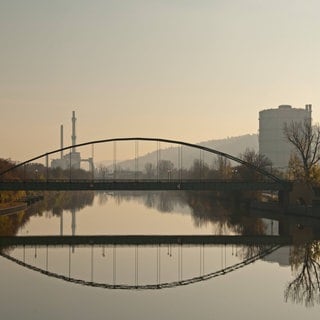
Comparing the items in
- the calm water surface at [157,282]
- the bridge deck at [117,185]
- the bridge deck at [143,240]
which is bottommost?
the calm water surface at [157,282]

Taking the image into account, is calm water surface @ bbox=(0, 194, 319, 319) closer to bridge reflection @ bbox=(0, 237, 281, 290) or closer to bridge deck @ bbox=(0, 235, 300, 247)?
bridge reflection @ bbox=(0, 237, 281, 290)

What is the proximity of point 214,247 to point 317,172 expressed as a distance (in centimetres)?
3725

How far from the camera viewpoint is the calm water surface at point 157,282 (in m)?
24.2

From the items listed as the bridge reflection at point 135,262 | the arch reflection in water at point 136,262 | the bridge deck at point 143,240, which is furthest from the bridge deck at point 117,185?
the arch reflection in water at point 136,262

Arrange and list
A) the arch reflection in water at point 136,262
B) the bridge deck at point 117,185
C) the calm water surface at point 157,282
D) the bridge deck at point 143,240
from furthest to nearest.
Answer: the bridge deck at point 117,185
the bridge deck at point 143,240
the arch reflection in water at point 136,262
the calm water surface at point 157,282

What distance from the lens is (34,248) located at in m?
46.3

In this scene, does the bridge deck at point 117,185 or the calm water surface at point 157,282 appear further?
the bridge deck at point 117,185

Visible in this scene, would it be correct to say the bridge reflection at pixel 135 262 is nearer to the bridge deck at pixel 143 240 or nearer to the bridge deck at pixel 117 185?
the bridge deck at pixel 143 240

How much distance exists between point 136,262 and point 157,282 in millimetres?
8043

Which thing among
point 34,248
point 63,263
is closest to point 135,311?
point 63,263

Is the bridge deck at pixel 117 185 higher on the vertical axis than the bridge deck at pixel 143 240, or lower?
higher

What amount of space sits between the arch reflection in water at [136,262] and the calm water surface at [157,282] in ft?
0.18

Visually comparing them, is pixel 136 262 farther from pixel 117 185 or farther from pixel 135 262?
pixel 117 185

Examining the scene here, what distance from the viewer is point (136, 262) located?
38.9 meters
